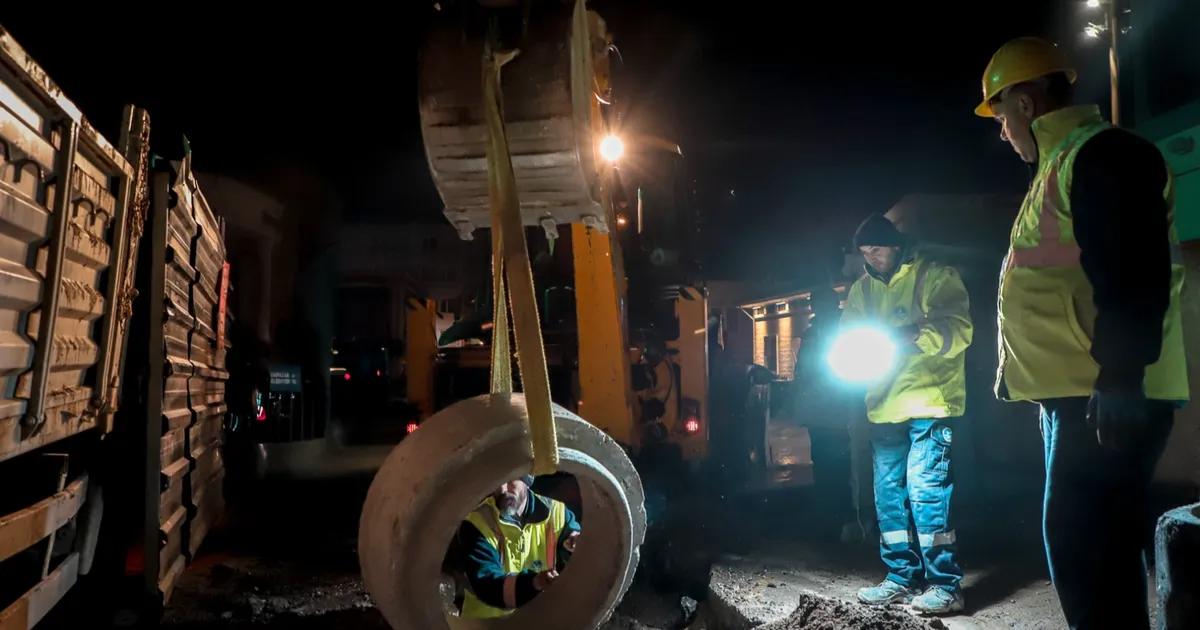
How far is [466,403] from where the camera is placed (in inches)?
60.0

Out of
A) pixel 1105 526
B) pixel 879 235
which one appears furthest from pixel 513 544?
pixel 879 235

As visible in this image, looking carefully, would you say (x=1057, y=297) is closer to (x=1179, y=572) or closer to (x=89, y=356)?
(x=1179, y=572)

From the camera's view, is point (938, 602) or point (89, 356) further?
point (938, 602)

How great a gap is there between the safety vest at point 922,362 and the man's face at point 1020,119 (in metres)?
1.28

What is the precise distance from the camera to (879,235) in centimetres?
354

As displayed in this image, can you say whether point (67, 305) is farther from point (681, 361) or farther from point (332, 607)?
point (681, 361)

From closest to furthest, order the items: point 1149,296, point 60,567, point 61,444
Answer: point 1149,296, point 60,567, point 61,444

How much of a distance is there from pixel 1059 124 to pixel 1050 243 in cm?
37

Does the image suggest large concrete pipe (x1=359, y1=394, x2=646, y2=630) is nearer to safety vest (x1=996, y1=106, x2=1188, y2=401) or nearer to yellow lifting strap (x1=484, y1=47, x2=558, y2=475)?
yellow lifting strap (x1=484, y1=47, x2=558, y2=475)

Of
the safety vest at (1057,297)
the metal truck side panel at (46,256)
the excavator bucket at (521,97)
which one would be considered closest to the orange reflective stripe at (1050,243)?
the safety vest at (1057,297)

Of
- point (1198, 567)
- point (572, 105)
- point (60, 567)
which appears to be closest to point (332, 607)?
point (60, 567)

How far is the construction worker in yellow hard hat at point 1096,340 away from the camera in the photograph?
1601 millimetres

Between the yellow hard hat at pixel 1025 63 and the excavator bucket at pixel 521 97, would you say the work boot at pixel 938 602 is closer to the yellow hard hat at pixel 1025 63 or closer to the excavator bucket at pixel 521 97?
the yellow hard hat at pixel 1025 63

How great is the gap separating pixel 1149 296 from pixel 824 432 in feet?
14.8
